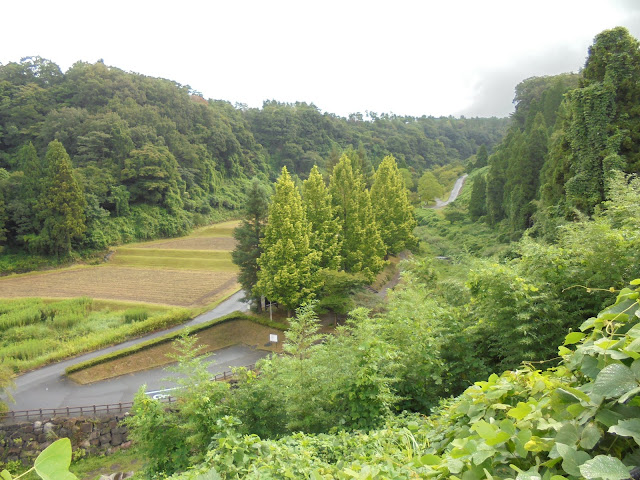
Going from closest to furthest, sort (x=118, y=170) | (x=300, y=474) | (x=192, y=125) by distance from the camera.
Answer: (x=300, y=474)
(x=118, y=170)
(x=192, y=125)

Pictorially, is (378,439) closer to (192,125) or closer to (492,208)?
(492,208)

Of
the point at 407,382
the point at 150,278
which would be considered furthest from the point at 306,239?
the point at 150,278

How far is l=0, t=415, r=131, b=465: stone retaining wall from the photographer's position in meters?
12.3

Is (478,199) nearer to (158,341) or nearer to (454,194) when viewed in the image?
(454,194)

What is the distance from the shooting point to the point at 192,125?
5353 centimetres

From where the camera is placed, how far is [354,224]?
20688 millimetres

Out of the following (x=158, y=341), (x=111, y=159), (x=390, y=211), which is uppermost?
(x=111, y=159)

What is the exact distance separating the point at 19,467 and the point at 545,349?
15.9 m

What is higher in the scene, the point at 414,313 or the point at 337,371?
the point at 414,313

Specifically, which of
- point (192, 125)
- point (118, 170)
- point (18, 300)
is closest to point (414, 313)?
point (18, 300)

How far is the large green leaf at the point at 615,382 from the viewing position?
3.96ft

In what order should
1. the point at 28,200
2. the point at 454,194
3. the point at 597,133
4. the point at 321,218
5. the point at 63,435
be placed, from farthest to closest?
the point at 454,194
the point at 28,200
the point at 321,218
the point at 597,133
the point at 63,435

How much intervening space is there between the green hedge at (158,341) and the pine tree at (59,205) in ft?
60.3

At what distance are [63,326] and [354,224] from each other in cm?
1693
